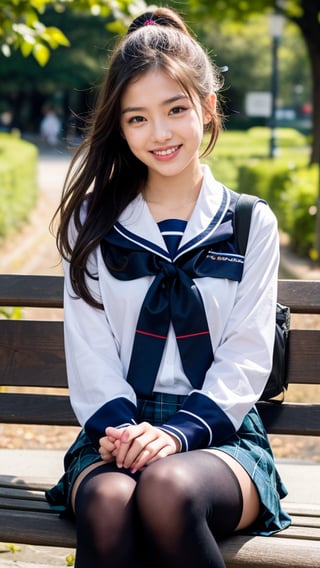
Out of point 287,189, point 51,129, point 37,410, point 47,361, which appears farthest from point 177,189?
point 51,129

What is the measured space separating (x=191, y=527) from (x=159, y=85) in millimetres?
1190

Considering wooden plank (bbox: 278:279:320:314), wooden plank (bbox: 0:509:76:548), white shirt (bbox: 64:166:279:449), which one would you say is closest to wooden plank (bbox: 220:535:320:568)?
white shirt (bbox: 64:166:279:449)

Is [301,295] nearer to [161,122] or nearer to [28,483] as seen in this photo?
[161,122]

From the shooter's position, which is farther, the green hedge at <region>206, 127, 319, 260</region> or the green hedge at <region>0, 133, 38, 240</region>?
the green hedge at <region>0, 133, 38, 240</region>

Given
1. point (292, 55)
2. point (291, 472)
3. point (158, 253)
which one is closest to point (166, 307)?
point (158, 253)

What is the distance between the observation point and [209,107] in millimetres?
2854

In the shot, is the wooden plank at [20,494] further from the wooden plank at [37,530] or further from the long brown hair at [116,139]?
the long brown hair at [116,139]

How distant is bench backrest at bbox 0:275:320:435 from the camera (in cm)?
311

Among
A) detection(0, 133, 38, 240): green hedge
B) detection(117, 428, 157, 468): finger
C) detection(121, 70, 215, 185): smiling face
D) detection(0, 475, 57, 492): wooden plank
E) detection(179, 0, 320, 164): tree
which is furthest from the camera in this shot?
detection(179, 0, 320, 164): tree

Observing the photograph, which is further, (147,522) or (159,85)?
(159,85)

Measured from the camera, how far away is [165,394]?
9.06 feet

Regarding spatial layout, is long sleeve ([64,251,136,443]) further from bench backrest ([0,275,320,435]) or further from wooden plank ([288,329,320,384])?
wooden plank ([288,329,320,384])

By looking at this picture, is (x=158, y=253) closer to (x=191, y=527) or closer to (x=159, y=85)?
(x=159, y=85)

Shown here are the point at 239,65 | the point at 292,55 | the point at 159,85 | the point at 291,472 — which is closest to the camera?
the point at 159,85
